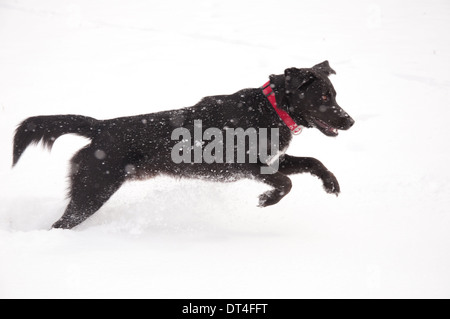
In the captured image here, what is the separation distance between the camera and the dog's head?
130 inches

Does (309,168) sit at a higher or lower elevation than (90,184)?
higher

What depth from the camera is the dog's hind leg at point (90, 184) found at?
10.9 feet

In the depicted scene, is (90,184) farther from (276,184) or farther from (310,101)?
(310,101)

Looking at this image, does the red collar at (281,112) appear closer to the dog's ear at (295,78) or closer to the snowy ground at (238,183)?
the dog's ear at (295,78)

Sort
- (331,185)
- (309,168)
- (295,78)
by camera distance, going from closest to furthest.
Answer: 1. (295,78)
2. (331,185)
3. (309,168)

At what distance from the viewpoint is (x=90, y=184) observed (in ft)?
10.9

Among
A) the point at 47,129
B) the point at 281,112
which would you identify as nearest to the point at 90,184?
the point at 47,129

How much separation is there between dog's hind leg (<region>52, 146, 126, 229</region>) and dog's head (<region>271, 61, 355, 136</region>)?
1.52 metres

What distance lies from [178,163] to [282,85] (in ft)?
3.72

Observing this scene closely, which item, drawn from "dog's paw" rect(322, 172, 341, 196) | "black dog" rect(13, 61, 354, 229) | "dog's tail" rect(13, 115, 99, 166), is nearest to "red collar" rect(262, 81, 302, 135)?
"black dog" rect(13, 61, 354, 229)

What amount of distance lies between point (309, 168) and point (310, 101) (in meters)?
0.68

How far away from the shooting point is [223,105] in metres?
Answer: 3.52

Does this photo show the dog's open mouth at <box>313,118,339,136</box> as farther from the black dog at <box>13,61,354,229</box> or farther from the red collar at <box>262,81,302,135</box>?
the red collar at <box>262,81,302,135</box>
